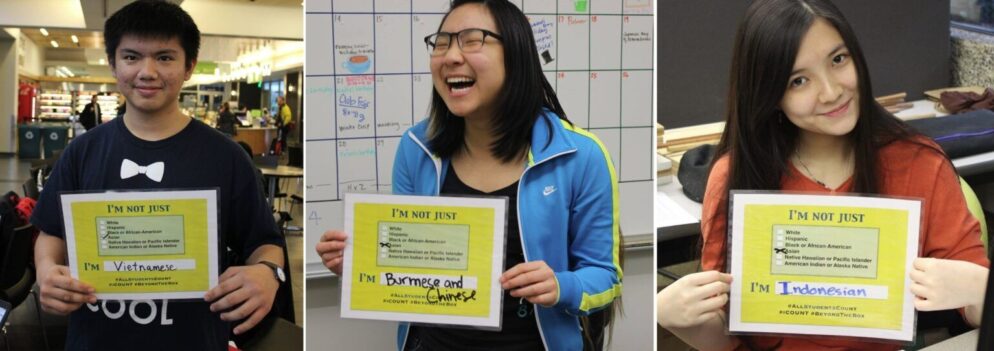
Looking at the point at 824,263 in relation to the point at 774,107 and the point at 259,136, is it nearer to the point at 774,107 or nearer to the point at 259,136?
the point at 774,107

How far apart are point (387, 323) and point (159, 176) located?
1.79 feet

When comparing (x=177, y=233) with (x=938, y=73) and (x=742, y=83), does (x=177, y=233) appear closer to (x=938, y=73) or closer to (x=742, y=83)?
(x=742, y=83)

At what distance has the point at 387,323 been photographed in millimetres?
1775

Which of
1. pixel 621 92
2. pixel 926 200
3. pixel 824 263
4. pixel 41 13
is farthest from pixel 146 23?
pixel 41 13

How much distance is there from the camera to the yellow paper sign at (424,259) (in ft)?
4.06

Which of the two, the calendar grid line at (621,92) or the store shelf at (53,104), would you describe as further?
the store shelf at (53,104)

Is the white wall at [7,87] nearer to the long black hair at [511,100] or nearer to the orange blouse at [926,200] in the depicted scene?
the long black hair at [511,100]

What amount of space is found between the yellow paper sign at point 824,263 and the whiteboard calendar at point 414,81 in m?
0.61

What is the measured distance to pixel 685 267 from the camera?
1981mm

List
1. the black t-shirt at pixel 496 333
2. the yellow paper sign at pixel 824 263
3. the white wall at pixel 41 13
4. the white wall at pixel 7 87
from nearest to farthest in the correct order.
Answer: the yellow paper sign at pixel 824 263
the black t-shirt at pixel 496 333
the white wall at pixel 41 13
the white wall at pixel 7 87

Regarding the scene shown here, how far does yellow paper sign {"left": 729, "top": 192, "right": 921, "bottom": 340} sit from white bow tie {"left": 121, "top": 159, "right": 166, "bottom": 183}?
3.45 ft

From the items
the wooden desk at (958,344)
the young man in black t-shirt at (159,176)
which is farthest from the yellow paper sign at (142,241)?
the wooden desk at (958,344)

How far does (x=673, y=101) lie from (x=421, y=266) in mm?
1803

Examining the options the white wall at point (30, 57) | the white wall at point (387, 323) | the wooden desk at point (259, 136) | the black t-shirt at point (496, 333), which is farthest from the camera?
the white wall at point (30, 57)
